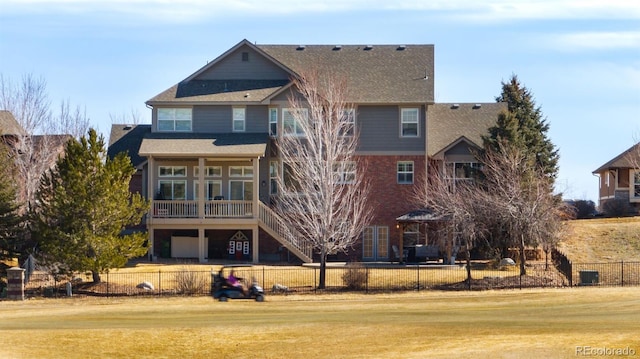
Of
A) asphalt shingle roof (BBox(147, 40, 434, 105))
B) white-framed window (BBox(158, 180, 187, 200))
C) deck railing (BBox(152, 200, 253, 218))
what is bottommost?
deck railing (BBox(152, 200, 253, 218))

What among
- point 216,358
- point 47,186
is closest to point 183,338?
point 216,358

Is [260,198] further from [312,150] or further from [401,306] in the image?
[401,306]

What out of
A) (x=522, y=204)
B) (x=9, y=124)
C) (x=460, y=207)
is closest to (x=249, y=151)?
(x=460, y=207)

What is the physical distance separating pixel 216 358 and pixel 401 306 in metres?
12.4

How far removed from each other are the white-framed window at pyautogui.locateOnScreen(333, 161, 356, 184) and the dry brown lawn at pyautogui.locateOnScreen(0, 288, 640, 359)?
9.27 meters

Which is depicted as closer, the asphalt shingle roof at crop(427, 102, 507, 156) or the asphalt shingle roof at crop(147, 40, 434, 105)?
the asphalt shingle roof at crop(147, 40, 434, 105)

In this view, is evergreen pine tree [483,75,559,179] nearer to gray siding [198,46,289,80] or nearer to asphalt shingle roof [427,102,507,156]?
asphalt shingle roof [427,102,507,156]

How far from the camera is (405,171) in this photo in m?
55.2

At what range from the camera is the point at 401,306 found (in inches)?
1528

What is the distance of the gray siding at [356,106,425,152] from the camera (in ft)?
180

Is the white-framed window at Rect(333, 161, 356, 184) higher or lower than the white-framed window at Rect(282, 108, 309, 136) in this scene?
lower

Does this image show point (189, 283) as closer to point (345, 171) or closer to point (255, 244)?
point (255, 244)

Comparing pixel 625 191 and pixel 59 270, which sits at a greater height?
pixel 625 191

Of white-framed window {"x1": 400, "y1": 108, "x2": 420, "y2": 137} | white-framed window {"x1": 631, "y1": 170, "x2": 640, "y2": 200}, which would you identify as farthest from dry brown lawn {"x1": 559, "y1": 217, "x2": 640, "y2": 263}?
white-framed window {"x1": 631, "y1": 170, "x2": 640, "y2": 200}
